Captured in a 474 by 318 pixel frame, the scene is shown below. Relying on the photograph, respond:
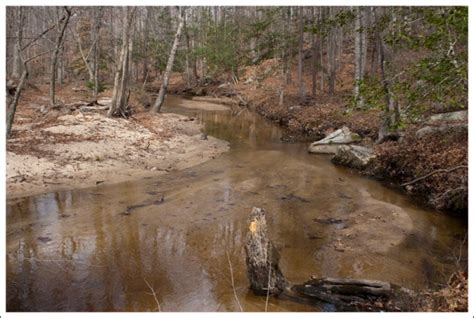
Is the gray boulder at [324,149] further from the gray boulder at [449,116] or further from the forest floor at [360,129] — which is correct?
the gray boulder at [449,116]

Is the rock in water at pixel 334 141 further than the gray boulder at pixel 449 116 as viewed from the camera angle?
Yes

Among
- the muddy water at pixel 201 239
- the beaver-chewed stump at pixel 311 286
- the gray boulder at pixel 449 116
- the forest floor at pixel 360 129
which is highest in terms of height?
the gray boulder at pixel 449 116

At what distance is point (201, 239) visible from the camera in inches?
339

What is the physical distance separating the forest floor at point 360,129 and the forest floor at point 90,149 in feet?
19.0

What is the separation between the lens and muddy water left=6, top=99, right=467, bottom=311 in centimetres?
651

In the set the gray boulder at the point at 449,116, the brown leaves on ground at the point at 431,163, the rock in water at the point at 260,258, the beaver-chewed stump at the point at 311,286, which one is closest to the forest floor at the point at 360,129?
the brown leaves on ground at the point at 431,163

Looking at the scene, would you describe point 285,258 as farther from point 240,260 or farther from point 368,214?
point 368,214

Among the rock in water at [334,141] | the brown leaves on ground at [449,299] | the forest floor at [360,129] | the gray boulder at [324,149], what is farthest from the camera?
the rock in water at [334,141]

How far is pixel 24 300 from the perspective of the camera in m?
6.22

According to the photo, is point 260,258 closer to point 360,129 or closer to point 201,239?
point 201,239

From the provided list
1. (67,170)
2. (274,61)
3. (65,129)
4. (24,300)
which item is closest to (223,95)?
(274,61)

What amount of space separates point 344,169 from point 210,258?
8255 millimetres

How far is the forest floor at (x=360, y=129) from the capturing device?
11.1m

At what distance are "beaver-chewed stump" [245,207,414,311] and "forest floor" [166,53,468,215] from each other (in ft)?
10.8
